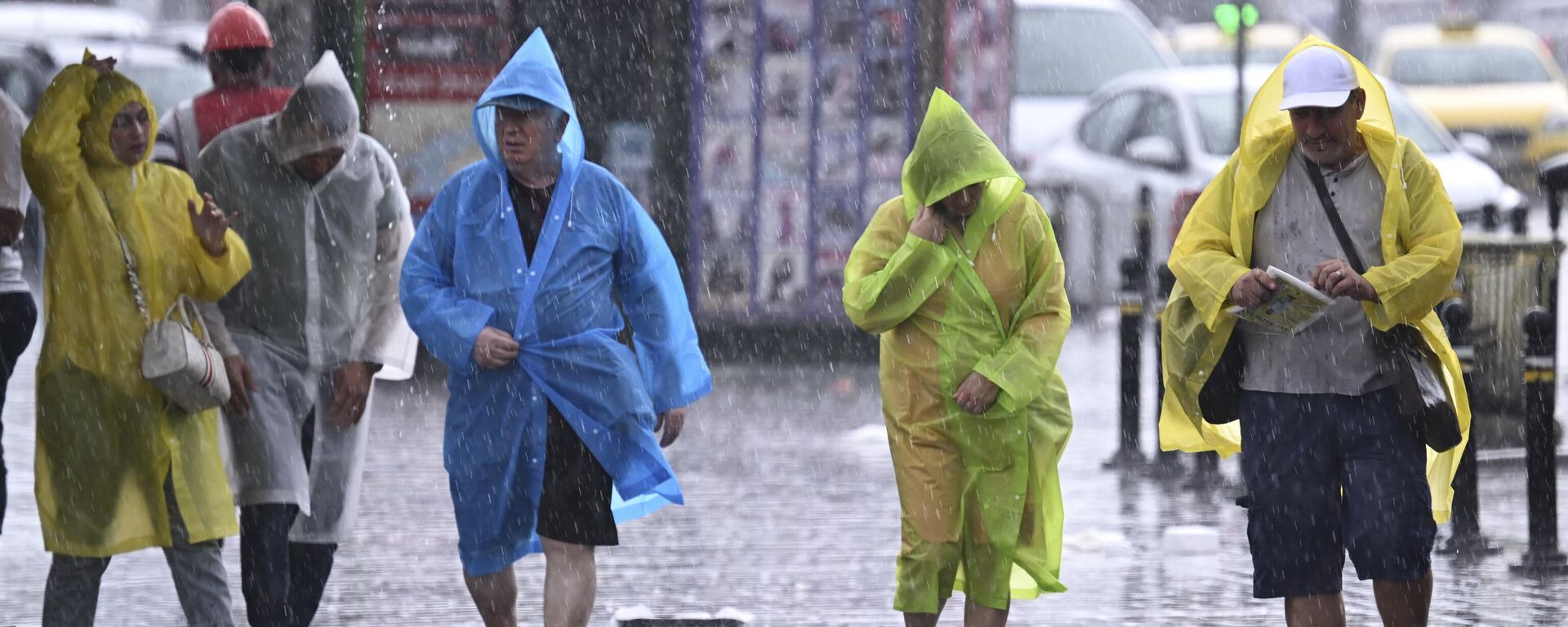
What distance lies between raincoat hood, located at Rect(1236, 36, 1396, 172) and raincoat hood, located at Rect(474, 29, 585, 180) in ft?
5.42

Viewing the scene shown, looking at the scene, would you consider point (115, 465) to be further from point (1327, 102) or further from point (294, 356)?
→ point (1327, 102)

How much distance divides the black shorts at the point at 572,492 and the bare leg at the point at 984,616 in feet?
3.02

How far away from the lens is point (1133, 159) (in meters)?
18.2

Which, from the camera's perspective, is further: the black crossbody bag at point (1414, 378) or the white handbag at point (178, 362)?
the white handbag at point (178, 362)

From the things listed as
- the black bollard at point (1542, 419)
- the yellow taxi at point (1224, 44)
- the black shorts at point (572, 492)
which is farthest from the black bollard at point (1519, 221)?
the yellow taxi at point (1224, 44)

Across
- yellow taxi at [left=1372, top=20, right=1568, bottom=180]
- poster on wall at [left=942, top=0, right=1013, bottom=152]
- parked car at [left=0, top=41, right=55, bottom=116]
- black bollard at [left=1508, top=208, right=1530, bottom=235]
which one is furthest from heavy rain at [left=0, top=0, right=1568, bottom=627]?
yellow taxi at [left=1372, top=20, right=1568, bottom=180]

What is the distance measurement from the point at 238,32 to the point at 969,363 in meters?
2.51

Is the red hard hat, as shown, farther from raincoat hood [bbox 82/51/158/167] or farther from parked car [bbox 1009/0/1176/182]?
parked car [bbox 1009/0/1176/182]

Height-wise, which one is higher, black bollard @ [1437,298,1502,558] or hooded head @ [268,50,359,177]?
hooded head @ [268,50,359,177]

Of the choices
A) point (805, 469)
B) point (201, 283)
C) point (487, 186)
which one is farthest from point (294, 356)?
point (805, 469)

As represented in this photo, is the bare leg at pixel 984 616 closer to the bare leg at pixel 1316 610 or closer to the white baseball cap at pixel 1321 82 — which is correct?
the bare leg at pixel 1316 610

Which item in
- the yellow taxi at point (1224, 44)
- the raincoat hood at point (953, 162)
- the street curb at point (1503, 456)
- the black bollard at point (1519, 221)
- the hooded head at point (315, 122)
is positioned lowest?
the street curb at point (1503, 456)

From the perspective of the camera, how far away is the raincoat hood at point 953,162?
20.6 feet

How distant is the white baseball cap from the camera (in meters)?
5.90
